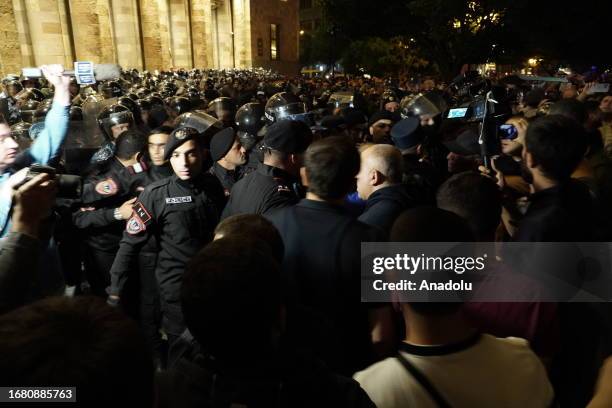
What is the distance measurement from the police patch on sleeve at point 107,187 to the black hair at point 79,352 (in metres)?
3.14

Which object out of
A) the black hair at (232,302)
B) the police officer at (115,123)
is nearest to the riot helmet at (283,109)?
the police officer at (115,123)

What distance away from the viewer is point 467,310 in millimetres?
1758

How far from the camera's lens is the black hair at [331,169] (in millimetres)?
2332

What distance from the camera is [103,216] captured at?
3.70 meters

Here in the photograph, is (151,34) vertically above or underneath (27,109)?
above

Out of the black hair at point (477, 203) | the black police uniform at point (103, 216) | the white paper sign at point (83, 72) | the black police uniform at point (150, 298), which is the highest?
the white paper sign at point (83, 72)

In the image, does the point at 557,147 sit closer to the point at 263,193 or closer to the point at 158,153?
the point at 263,193

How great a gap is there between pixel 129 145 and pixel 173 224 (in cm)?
138

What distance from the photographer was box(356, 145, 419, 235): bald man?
2.82m

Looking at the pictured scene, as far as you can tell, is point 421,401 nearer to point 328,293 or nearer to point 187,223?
point 328,293

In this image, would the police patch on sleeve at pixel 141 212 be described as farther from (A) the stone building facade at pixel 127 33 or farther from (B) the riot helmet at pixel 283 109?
(A) the stone building facade at pixel 127 33

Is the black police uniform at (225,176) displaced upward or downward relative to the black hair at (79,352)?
downward

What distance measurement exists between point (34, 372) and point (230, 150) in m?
3.96

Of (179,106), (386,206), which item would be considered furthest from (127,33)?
(386,206)
